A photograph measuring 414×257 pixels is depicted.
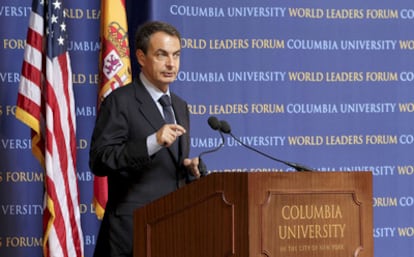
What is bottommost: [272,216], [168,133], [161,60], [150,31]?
[272,216]

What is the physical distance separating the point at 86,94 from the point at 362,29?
7.06 feet

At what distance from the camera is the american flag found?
18.6 ft

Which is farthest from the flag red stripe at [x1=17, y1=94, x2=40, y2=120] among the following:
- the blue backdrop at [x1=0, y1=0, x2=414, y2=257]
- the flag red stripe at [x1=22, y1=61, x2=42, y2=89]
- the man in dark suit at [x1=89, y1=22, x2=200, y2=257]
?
the man in dark suit at [x1=89, y1=22, x2=200, y2=257]

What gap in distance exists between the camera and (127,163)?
12.7ft

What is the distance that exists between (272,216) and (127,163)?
806 millimetres

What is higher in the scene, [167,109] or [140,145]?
[167,109]

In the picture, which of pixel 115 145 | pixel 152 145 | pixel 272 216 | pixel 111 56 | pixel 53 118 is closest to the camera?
pixel 272 216

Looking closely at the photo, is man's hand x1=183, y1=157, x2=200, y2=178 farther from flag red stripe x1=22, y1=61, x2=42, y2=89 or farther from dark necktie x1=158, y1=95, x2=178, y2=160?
flag red stripe x1=22, y1=61, x2=42, y2=89

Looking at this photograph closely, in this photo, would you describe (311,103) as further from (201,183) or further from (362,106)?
(201,183)

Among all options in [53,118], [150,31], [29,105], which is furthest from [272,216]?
[29,105]

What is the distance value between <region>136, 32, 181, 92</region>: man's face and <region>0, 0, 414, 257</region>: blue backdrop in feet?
6.81

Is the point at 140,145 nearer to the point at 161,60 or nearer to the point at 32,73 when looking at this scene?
the point at 161,60

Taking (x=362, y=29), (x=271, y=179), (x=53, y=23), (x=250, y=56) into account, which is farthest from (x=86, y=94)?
(x=271, y=179)

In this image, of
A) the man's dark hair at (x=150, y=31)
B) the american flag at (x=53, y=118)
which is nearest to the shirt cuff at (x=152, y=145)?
the man's dark hair at (x=150, y=31)
